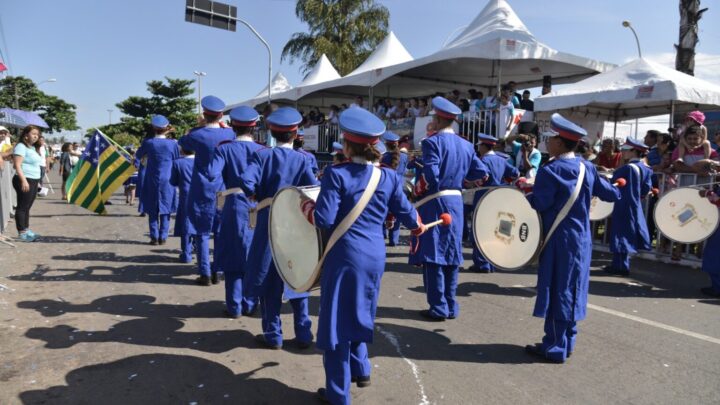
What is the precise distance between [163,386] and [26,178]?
296 inches

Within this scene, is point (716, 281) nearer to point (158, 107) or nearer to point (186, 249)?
point (186, 249)

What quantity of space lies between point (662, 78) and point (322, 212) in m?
9.39

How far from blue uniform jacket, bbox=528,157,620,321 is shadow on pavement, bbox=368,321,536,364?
1.54ft

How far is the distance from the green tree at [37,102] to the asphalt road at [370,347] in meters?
58.1

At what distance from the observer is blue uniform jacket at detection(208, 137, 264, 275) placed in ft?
16.9

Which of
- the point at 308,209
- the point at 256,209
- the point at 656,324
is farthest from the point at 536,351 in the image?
the point at 256,209

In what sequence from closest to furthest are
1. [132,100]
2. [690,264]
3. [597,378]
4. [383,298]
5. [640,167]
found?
[597,378], [383,298], [640,167], [690,264], [132,100]

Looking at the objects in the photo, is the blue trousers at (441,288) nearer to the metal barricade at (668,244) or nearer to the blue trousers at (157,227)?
the metal barricade at (668,244)

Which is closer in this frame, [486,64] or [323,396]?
[323,396]

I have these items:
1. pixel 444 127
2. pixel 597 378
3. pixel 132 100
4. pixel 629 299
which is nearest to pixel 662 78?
pixel 629 299

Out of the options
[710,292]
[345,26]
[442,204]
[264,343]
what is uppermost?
[345,26]

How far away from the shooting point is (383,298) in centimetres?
629

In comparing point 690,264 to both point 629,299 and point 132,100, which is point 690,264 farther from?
point 132,100

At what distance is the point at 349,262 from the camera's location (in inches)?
129
